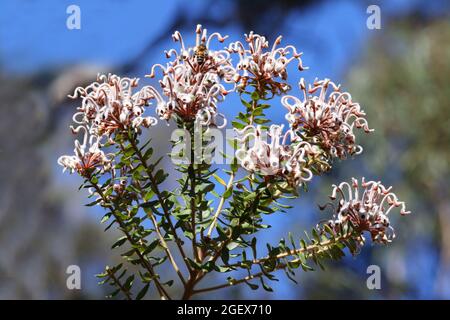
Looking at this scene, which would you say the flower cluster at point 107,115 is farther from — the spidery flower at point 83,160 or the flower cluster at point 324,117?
the flower cluster at point 324,117

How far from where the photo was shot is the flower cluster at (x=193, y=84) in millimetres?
507

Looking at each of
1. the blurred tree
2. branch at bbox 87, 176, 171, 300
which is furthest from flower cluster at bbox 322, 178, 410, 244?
the blurred tree

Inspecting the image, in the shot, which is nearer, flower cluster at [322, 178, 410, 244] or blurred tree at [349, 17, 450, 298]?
flower cluster at [322, 178, 410, 244]

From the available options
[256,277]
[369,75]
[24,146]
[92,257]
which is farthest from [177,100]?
[369,75]

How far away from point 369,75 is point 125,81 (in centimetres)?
272

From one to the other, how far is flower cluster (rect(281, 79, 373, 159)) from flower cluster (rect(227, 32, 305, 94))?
0.03m

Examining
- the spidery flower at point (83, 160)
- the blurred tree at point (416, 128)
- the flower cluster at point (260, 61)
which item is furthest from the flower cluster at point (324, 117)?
the blurred tree at point (416, 128)

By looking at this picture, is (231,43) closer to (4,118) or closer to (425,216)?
(4,118)

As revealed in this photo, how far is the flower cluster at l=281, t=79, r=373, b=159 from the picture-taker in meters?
0.53

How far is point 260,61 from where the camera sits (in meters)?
0.56

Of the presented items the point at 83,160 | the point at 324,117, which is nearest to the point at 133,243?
the point at 83,160

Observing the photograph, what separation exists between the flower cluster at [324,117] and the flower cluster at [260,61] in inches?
1.2

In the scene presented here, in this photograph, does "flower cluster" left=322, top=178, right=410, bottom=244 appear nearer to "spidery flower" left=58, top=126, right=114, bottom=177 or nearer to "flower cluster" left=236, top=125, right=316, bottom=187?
"flower cluster" left=236, top=125, right=316, bottom=187

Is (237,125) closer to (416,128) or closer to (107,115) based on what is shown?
(107,115)
